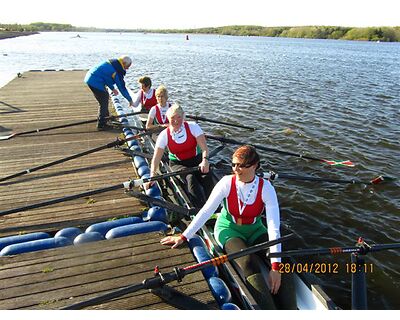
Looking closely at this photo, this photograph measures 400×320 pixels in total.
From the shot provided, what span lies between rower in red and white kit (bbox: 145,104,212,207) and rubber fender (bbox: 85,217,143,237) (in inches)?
33.1

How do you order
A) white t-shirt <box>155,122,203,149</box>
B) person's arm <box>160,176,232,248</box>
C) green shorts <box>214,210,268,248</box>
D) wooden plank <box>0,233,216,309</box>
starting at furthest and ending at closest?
white t-shirt <box>155,122,203,149</box> < green shorts <box>214,210,268,248</box> < person's arm <box>160,176,232,248</box> < wooden plank <box>0,233,216,309</box>

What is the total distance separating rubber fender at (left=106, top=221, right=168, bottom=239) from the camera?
5.74m

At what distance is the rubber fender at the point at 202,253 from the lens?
16.2ft

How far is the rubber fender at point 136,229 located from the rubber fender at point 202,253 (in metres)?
0.69

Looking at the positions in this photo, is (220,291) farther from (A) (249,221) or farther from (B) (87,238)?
(B) (87,238)

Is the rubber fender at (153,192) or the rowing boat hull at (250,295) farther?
the rubber fender at (153,192)

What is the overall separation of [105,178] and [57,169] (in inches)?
57.2

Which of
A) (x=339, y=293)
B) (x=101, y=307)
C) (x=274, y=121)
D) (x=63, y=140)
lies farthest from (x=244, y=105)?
(x=101, y=307)

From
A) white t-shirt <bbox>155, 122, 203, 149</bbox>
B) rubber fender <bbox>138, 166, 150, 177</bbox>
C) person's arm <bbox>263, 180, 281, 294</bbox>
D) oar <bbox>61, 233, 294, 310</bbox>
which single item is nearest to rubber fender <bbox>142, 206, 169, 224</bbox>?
white t-shirt <bbox>155, 122, 203, 149</bbox>

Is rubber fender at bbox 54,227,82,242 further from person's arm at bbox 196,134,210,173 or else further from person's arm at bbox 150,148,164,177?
person's arm at bbox 196,134,210,173

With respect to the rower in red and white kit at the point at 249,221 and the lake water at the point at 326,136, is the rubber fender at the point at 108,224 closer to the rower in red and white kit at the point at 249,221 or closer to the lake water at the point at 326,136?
the rower in red and white kit at the point at 249,221

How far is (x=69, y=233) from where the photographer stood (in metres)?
5.85

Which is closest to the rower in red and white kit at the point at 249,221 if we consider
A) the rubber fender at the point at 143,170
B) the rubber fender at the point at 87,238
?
the rubber fender at the point at 87,238
